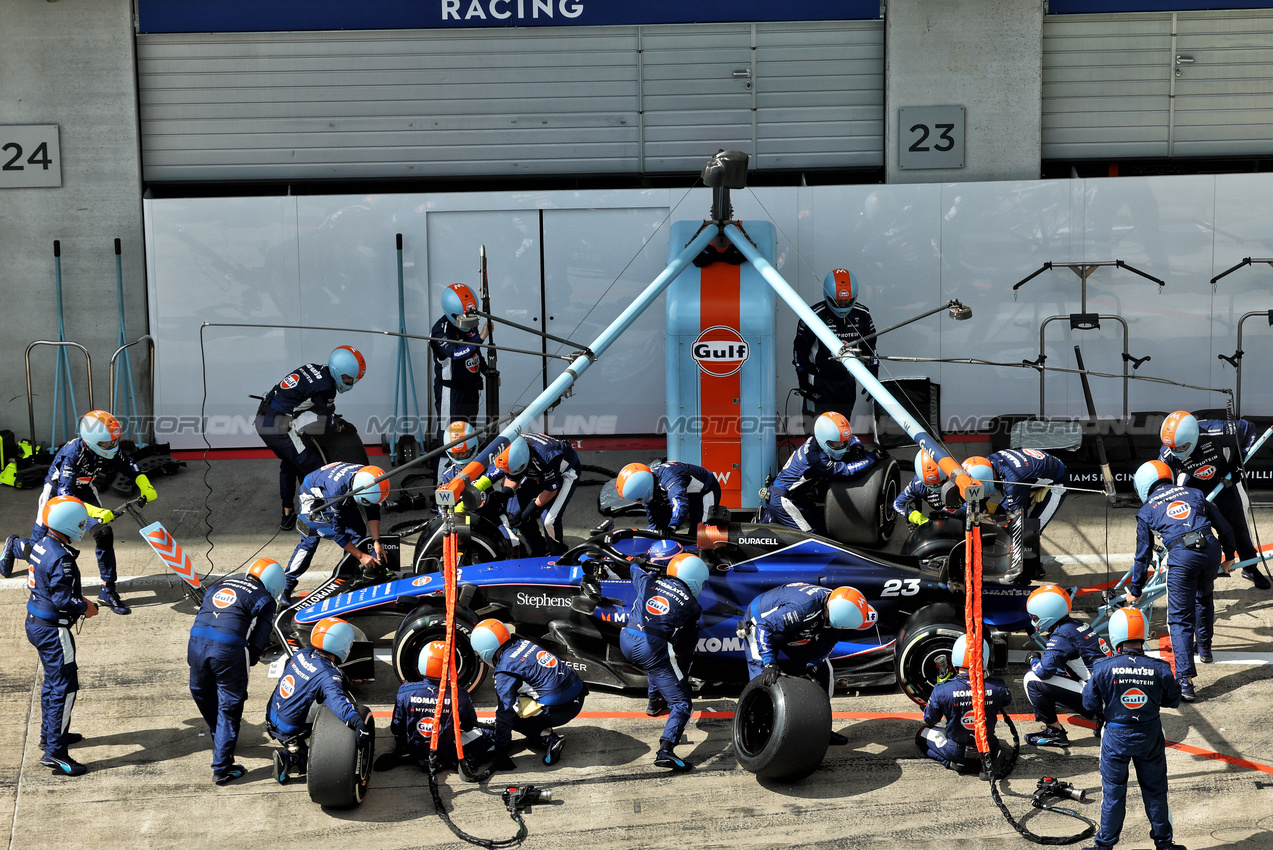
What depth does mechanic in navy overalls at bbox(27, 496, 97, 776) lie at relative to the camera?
26.3 feet

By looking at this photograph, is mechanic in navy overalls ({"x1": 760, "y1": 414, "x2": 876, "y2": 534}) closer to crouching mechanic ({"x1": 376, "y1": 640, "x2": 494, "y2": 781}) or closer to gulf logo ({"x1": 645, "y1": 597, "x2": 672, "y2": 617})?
gulf logo ({"x1": 645, "y1": 597, "x2": 672, "y2": 617})

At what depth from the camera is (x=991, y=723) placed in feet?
25.3

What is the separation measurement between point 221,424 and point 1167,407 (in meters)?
11.5

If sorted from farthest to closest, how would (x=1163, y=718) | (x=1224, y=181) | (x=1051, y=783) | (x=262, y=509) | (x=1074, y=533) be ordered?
(x=1224, y=181) < (x=262, y=509) < (x=1074, y=533) < (x=1163, y=718) < (x=1051, y=783)

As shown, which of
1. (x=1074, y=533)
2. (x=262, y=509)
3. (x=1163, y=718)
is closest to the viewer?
(x=1163, y=718)

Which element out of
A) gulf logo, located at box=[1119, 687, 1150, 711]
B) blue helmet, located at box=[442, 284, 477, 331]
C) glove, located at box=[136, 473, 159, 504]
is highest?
blue helmet, located at box=[442, 284, 477, 331]

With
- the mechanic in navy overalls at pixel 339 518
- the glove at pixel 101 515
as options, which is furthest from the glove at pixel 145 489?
the mechanic in navy overalls at pixel 339 518

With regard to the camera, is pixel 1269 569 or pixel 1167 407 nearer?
pixel 1269 569

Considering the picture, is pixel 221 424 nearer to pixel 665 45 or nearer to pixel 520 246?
pixel 520 246

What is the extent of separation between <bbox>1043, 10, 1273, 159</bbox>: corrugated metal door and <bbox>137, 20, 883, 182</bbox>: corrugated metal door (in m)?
2.30

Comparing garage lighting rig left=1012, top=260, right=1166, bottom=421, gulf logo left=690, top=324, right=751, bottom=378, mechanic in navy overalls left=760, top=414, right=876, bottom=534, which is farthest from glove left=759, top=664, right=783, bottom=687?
garage lighting rig left=1012, top=260, right=1166, bottom=421

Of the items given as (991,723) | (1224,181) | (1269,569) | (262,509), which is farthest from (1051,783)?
(1224,181)

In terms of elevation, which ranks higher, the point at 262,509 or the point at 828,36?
the point at 828,36

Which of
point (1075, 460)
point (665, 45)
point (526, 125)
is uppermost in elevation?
point (665, 45)
